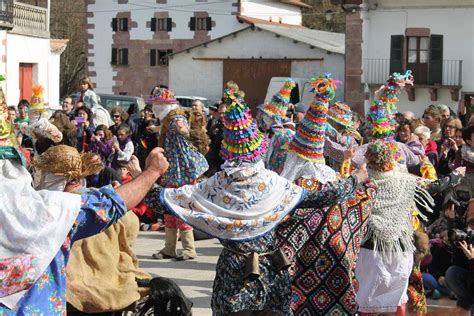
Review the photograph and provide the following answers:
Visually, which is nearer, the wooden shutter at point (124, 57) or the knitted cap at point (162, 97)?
the knitted cap at point (162, 97)

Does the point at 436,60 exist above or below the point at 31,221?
above

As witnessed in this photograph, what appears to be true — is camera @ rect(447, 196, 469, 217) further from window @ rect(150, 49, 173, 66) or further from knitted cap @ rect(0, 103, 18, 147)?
window @ rect(150, 49, 173, 66)

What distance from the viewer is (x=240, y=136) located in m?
6.41

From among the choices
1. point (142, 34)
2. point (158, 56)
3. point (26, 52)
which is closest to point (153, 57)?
point (158, 56)

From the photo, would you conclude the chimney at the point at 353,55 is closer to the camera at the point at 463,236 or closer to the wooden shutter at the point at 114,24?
the wooden shutter at the point at 114,24

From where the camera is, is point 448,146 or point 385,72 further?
point 385,72

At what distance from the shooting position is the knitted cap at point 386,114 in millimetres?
9195

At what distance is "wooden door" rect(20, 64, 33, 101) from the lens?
3098 cm

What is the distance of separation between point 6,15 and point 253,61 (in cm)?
1557

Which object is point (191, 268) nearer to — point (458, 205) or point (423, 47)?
point (458, 205)

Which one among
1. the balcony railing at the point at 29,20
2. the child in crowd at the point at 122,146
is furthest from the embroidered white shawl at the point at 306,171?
the balcony railing at the point at 29,20

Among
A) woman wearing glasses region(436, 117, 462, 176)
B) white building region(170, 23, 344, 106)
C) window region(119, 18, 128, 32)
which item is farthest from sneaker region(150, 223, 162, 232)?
window region(119, 18, 128, 32)

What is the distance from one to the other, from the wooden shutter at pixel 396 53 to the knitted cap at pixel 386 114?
74.9 feet

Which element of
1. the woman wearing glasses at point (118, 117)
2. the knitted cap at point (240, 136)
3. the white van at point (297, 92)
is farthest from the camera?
the white van at point (297, 92)
